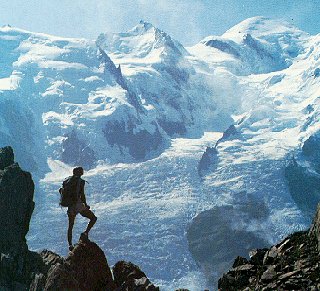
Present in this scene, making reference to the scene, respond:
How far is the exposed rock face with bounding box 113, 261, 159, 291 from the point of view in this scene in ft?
62.5

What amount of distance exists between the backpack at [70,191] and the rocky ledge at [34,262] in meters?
1.35

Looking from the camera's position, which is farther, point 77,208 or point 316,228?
point 77,208

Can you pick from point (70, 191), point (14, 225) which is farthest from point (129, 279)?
point (14, 225)

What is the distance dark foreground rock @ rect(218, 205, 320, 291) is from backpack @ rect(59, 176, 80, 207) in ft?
18.9

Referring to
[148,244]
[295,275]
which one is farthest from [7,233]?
[148,244]

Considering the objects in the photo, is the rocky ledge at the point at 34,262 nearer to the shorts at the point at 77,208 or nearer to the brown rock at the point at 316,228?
the shorts at the point at 77,208

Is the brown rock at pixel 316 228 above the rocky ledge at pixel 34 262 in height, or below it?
above

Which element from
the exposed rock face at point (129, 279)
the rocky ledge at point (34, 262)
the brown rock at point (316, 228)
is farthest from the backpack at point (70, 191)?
the brown rock at point (316, 228)

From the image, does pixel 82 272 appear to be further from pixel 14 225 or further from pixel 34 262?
pixel 14 225

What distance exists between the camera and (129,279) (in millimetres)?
19656

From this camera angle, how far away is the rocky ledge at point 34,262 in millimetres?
18870

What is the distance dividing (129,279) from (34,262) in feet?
20.8

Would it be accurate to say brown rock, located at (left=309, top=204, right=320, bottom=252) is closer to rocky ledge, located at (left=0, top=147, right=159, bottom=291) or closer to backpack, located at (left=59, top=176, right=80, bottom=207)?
rocky ledge, located at (left=0, top=147, right=159, bottom=291)

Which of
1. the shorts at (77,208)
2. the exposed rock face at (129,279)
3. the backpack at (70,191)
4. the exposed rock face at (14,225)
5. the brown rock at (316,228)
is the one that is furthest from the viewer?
the exposed rock face at (14,225)
